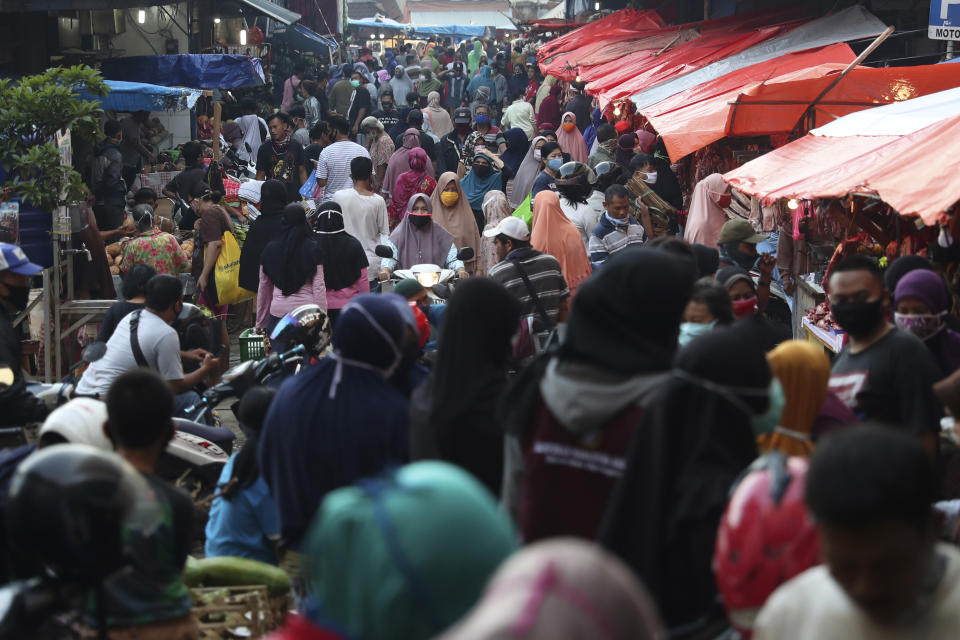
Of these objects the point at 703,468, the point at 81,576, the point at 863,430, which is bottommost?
the point at 81,576

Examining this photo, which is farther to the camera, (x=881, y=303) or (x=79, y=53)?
(x=79, y=53)

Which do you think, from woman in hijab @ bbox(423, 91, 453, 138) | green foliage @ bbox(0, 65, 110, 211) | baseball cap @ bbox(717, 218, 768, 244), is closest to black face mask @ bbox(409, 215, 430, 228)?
green foliage @ bbox(0, 65, 110, 211)

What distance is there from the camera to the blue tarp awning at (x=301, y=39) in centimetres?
2786

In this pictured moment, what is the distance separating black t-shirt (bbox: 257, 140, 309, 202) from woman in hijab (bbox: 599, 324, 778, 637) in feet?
43.2

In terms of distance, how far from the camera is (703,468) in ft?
8.50

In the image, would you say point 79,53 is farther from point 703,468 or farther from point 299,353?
point 703,468

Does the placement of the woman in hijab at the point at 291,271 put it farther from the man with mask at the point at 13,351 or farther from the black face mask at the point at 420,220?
the man with mask at the point at 13,351

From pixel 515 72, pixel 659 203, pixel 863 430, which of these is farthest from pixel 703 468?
pixel 515 72

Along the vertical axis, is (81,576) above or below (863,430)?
below

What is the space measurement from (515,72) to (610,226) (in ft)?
64.8

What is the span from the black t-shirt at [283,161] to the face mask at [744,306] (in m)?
10.5

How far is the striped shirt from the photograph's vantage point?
7211 mm

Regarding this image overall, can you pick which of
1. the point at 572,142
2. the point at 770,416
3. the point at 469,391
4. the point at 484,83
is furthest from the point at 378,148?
the point at 770,416

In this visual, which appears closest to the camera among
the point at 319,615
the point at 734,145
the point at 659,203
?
the point at 319,615
